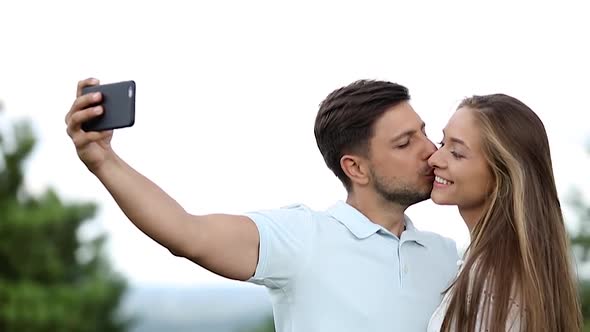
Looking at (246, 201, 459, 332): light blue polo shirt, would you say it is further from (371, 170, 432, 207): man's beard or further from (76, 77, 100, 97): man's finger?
(76, 77, 100, 97): man's finger

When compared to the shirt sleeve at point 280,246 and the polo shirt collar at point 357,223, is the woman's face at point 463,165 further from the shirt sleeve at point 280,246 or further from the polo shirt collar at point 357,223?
the shirt sleeve at point 280,246

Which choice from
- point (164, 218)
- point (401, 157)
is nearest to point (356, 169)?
point (401, 157)

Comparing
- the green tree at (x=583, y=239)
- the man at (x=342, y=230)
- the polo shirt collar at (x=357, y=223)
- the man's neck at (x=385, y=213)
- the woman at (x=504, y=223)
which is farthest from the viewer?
the green tree at (x=583, y=239)

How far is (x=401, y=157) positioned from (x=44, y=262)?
932 inches

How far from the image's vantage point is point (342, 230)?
12.1 feet

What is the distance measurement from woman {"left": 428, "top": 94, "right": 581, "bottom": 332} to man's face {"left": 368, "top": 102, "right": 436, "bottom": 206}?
21 cm

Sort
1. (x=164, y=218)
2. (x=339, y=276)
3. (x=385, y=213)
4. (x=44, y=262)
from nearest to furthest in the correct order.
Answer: (x=164, y=218) < (x=339, y=276) < (x=385, y=213) < (x=44, y=262)

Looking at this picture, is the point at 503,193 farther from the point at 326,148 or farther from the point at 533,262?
the point at 326,148

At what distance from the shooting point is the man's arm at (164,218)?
2.98 metres

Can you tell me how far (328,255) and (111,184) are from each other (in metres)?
0.80

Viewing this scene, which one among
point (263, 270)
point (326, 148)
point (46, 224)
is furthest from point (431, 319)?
point (46, 224)

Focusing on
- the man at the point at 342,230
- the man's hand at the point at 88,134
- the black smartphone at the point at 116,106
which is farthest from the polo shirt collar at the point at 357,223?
the black smartphone at the point at 116,106

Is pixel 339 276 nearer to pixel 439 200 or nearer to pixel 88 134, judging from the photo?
pixel 439 200

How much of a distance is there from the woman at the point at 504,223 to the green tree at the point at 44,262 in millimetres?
22625
